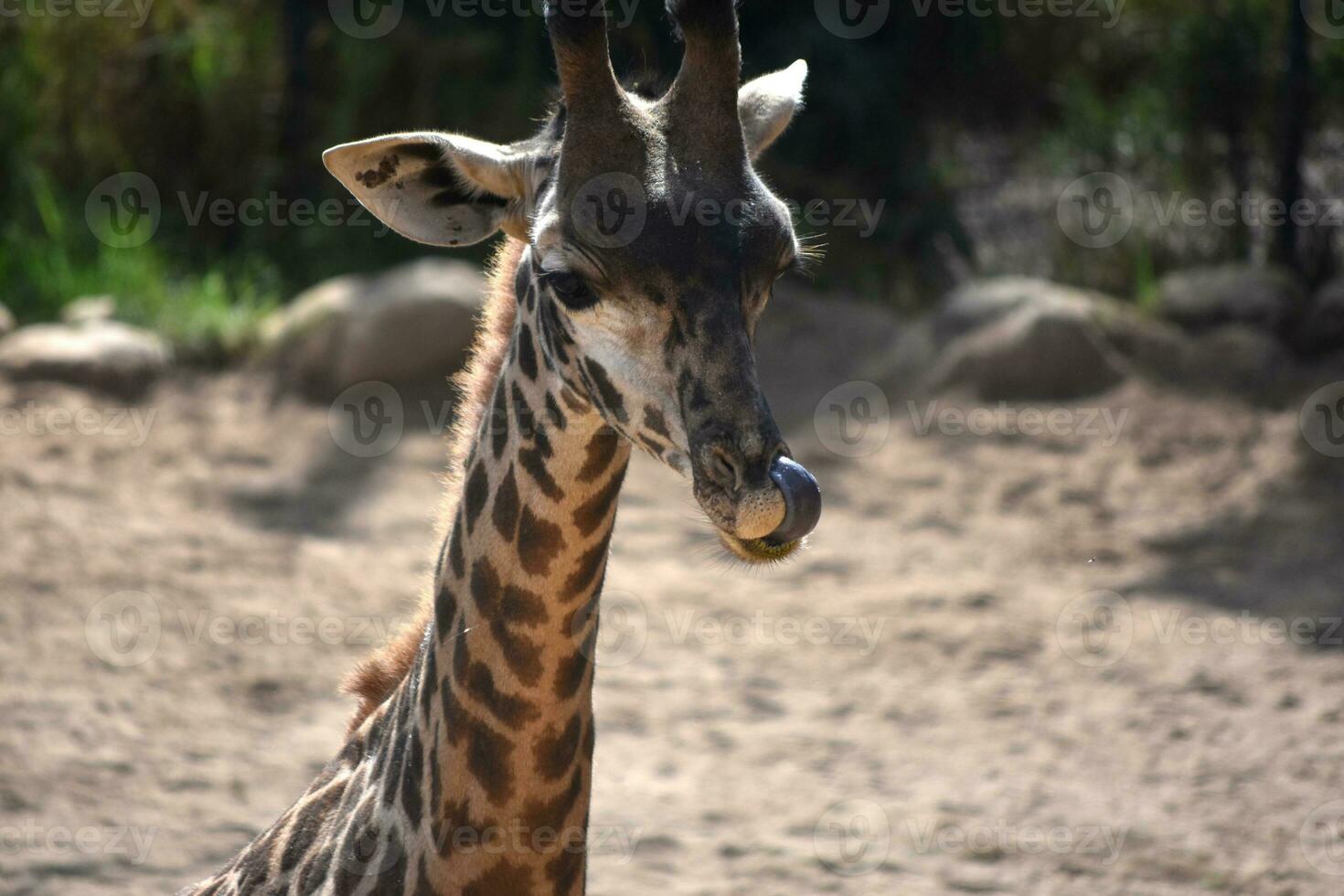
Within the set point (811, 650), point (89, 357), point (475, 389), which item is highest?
point (89, 357)

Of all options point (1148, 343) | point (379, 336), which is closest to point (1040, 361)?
point (1148, 343)

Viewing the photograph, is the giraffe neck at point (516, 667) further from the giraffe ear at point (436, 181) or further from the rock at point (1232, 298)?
the rock at point (1232, 298)

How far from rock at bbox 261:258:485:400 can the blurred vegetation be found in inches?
31.6

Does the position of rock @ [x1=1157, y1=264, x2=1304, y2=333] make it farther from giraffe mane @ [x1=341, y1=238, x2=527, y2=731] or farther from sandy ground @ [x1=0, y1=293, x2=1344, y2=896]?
giraffe mane @ [x1=341, y1=238, x2=527, y2=731]

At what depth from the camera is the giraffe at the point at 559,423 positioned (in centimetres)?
258

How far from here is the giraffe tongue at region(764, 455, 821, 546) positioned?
95.0 inches

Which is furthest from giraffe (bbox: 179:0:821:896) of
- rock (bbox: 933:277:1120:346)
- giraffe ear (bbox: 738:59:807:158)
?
rock (bbox: 933:277:1120:346)

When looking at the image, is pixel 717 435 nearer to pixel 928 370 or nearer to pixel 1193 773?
pixel 1193 773

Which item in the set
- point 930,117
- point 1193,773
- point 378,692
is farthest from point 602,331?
point 930,117

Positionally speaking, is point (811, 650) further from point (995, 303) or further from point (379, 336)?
point (379, 336)

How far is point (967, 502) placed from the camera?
27.2 ft

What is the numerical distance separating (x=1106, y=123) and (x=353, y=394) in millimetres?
5687

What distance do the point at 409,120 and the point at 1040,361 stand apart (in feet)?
16.2

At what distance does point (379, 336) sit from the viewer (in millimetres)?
9031
